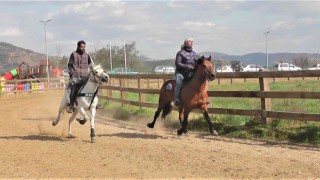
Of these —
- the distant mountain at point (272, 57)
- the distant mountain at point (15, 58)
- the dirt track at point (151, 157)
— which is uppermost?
the distant mountain at point (15, 58)

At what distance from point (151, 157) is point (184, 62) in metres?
3.49

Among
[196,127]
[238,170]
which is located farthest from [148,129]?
[238,170]

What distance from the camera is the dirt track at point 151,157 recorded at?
688 centimetres

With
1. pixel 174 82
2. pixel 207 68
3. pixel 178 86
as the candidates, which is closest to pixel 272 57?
pixel 174 82

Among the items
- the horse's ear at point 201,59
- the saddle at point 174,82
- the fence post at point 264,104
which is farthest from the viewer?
the saddle at point 174,82

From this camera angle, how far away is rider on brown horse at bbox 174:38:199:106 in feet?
35.8

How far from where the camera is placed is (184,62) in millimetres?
10992

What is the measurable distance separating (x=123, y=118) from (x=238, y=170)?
9.40m

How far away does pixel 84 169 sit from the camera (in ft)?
23.9

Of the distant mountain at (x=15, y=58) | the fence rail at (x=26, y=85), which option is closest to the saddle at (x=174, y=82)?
the fence rail at (x=26, y=85)

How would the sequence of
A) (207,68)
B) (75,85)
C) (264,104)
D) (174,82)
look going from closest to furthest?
(207,68) → (264,104) → (75,85) → (174,82)

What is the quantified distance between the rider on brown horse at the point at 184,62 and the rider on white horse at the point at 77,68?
2.29m

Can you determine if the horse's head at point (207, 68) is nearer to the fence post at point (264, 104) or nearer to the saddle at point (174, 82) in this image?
the saddle at point (174, 82)

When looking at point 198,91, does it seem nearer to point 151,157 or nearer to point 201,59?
point 201,59
